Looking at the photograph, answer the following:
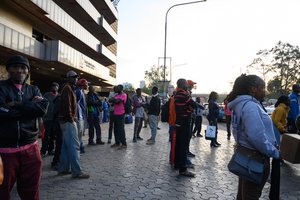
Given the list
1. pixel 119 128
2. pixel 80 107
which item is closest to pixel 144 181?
pixel 80 107

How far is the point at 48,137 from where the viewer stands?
8.18 meters

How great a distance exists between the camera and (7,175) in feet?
10.0

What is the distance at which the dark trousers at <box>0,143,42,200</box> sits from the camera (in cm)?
306

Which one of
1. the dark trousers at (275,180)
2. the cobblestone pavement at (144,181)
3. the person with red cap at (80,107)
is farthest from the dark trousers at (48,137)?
the dark trousers at (275,180)

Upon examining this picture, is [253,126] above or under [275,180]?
above

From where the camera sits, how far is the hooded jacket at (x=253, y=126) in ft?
10.0

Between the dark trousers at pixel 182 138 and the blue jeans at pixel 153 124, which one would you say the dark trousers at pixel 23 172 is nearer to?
the dark trousers at pixel 182 138

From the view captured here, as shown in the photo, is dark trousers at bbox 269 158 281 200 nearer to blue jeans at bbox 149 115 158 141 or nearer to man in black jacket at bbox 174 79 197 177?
Answer: man in black jacket at bbox 174 79 197 177

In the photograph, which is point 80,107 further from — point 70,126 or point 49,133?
point 49,133

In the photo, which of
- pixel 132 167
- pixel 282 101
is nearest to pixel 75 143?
pixel 132 167

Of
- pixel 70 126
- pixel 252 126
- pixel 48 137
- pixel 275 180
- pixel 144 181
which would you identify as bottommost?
pixel 144 181

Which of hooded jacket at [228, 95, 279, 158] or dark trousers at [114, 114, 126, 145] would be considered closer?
hooded jacket at [228, 95, 279, 158]

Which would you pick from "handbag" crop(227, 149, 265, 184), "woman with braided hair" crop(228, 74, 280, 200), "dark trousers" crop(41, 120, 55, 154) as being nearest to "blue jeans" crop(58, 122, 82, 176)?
"dark trousers" crop(41, 120, 55, 154)

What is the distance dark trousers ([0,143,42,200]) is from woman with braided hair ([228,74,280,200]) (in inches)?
80.0
